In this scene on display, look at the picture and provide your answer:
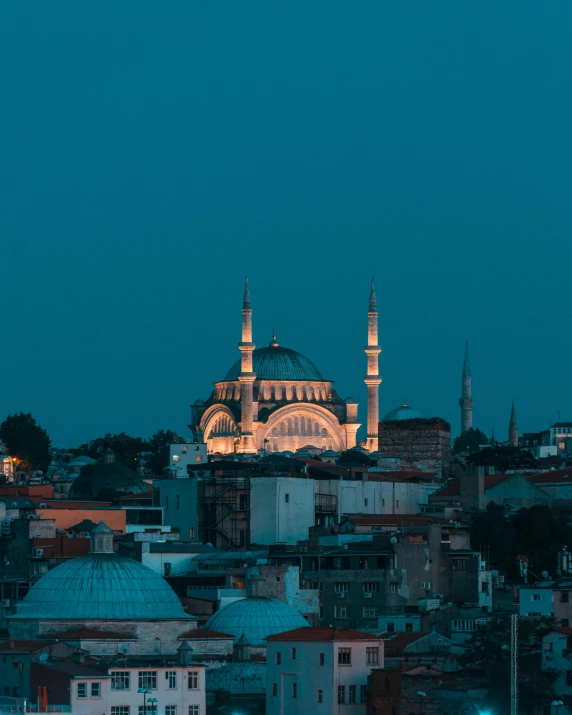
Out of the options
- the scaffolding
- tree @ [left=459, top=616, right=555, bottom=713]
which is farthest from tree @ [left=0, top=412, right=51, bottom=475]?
tree @ [left=459, top=616, right=555, bottom=713]

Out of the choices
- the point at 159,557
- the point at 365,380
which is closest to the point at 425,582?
the point at 159,557

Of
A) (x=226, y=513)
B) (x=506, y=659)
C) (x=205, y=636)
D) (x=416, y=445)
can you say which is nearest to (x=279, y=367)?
(x=416, y=445)

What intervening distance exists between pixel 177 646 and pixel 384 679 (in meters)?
7.75

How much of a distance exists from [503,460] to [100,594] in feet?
109

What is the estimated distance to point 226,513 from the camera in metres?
66.7

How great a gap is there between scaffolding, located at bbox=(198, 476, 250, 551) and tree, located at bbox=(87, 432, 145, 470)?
33980mm

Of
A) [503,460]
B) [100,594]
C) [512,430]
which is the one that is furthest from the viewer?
[512,430]

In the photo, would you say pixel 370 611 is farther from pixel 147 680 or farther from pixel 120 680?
pixel 120 680

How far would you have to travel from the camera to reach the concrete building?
3376 inches

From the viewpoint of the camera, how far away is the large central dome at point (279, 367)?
10950cm

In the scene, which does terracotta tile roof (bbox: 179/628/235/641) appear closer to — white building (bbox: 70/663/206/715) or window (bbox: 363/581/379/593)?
white building (bbox: 70/663/206/715)

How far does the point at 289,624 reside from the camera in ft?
168

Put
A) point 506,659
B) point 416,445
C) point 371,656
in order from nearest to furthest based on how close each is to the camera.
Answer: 1. point 371,656
2. point 506,659
3. point 416,445

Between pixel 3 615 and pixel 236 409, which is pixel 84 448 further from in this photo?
pixel 3 615
